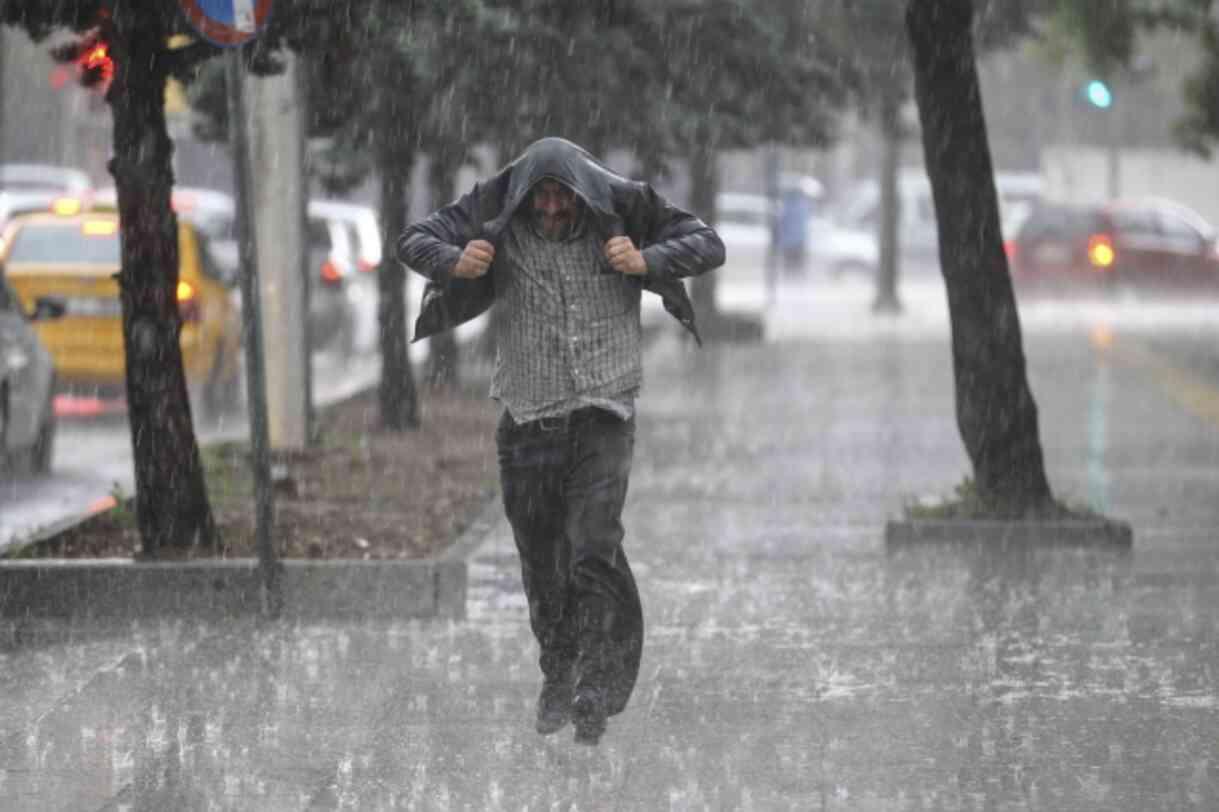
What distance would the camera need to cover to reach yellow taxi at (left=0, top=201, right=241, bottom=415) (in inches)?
776

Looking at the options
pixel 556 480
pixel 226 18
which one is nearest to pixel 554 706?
pixel 556 480

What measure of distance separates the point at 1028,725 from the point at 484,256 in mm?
2242

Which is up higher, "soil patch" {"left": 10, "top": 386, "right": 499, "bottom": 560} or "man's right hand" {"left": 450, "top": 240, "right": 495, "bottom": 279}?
"man's right hand" {"left": 450, "top": 240, "right": 495, "bottom": 279}

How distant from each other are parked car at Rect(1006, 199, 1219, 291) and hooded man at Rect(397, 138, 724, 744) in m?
32.7

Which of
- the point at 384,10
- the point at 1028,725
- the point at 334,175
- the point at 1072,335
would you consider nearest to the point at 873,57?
the point at 334,175

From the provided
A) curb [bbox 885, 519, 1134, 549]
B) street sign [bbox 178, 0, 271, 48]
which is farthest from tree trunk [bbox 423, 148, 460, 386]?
street sign [bbox 178, 0, 271, 48]

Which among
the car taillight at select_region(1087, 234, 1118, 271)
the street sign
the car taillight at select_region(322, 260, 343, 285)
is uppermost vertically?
the street sign

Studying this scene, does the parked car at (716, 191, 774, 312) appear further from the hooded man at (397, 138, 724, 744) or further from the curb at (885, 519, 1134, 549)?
the hooded man at (397, 138, 724, 744)

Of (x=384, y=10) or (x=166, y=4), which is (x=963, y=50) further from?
(x=166, y=4)

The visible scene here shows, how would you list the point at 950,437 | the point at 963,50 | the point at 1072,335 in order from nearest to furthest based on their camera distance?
the point at 963,50 → the point at 950,437 → the point at 1072,335

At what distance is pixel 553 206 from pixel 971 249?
5191mm

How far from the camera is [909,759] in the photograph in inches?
308

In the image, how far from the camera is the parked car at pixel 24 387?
1577cm

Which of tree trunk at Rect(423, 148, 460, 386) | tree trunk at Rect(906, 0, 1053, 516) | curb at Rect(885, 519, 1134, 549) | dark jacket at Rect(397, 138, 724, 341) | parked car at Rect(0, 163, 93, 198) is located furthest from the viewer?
parked car at Rect(0, 163, 93, 198)
